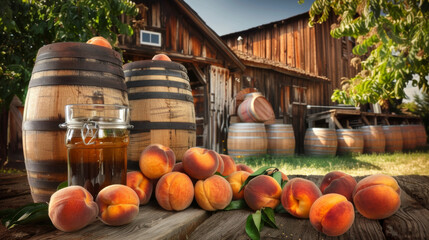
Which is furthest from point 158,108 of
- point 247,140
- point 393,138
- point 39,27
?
point 393,138

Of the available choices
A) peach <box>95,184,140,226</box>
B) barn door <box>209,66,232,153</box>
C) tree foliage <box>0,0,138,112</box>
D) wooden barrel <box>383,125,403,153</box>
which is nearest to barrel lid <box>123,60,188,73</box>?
peach <box>95,184,140,226</box>

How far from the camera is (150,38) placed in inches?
305

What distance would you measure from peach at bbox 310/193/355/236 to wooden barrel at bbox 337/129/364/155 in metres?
9.26

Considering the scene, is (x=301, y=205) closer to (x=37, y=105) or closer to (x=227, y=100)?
(x=37, y=105)

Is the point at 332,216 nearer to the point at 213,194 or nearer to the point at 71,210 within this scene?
the point at 213,194

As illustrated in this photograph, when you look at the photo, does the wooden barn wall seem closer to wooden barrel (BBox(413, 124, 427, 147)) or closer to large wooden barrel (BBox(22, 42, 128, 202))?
wooden barrel (BBox(413, 124, 427, 147))

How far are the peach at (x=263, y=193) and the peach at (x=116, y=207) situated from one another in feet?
1.64

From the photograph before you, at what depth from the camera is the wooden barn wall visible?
1423 cm

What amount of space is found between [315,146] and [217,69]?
14.0 feet

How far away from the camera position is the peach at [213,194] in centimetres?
116

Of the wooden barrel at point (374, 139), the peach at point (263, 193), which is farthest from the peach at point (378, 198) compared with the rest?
the wooden barrel at point (374, 139)

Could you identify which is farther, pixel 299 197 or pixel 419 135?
pixel 419 135

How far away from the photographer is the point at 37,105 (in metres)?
1.42

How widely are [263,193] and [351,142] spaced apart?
362 inches
